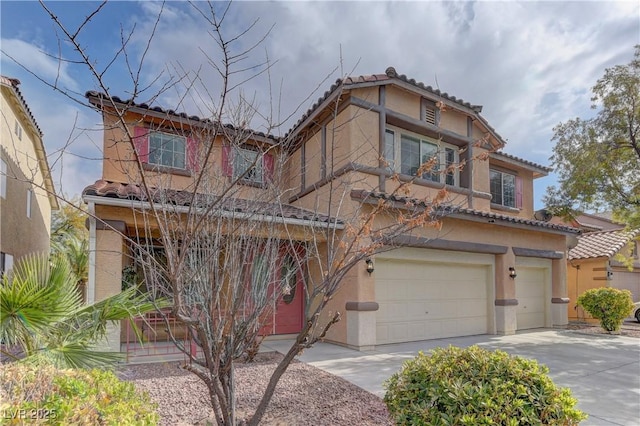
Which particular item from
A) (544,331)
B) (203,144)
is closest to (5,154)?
(203,144)

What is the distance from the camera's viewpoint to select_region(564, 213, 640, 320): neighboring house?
55.1ft

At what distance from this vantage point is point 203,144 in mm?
5430

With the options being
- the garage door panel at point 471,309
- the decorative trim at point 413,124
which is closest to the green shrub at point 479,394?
the decorative trim at point 413,124

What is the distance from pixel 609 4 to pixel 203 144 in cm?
866

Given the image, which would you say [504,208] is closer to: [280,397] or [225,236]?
[280,397]

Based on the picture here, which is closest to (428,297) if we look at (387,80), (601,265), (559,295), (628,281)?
(387,80)

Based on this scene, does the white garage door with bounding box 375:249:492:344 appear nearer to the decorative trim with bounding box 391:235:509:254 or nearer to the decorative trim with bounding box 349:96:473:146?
the decorative trim with bounding box 391:235:509:254

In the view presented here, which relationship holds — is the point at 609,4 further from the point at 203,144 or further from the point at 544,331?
the point at 544,331

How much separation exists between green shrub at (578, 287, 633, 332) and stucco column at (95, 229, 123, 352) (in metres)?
15.5

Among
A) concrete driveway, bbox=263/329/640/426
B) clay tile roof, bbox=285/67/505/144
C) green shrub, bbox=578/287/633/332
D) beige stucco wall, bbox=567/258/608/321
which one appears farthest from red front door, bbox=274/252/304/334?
beige stucco wall, bbox=567/258/608/321

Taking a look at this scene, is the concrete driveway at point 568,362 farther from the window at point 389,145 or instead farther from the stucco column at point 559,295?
the window at point 389,145

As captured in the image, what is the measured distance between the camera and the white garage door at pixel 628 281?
18837 mm

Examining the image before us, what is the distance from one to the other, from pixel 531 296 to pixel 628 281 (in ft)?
32.9

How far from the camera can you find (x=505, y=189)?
1577 cm
